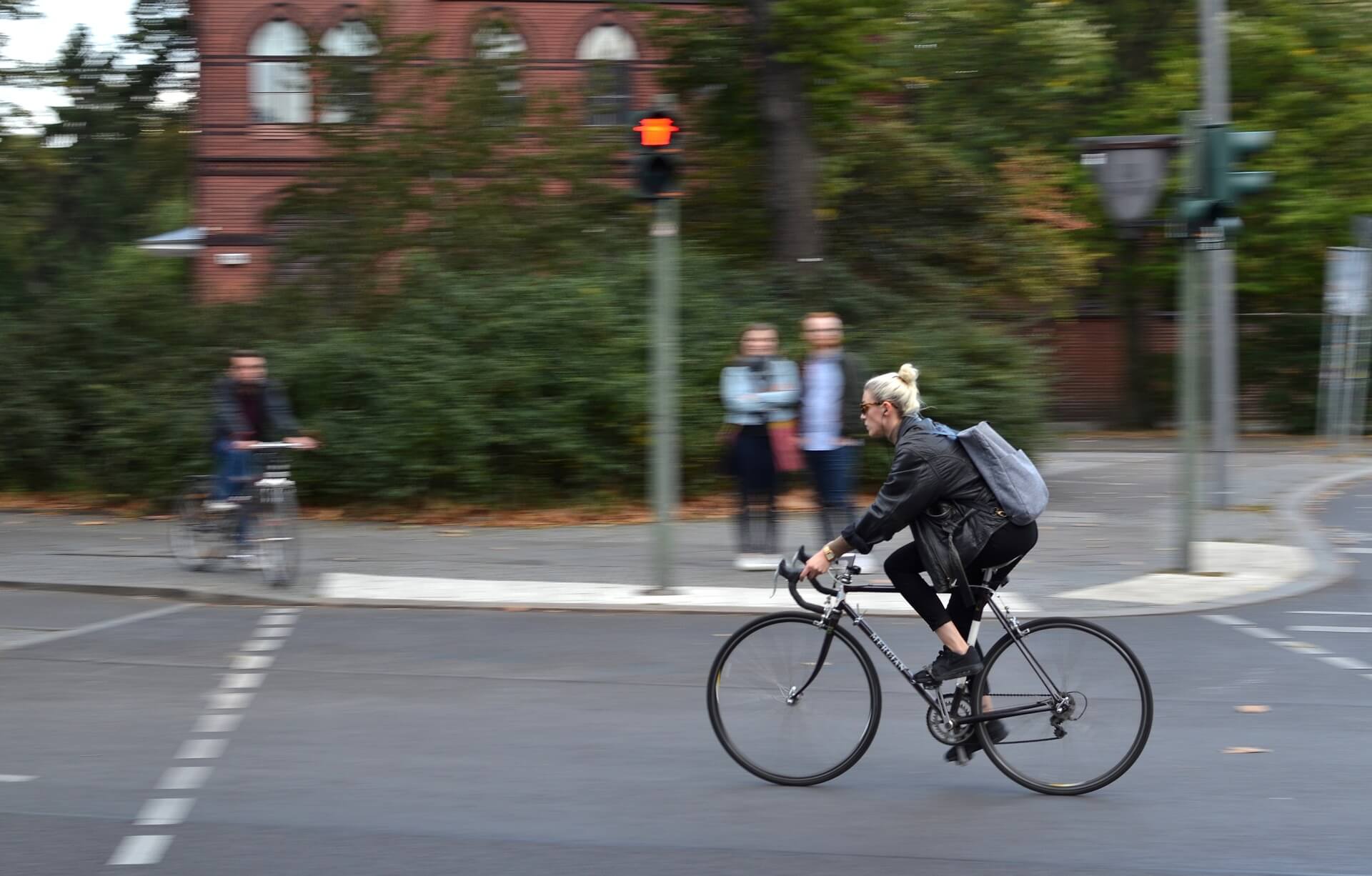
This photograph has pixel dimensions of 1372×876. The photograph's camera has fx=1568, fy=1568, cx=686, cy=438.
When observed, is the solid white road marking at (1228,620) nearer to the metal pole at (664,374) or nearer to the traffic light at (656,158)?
the metal pole at (664,374)

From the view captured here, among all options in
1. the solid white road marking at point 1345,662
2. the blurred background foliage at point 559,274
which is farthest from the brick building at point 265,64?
the solid white road marking at point 1345,662

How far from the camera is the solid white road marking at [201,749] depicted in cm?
629

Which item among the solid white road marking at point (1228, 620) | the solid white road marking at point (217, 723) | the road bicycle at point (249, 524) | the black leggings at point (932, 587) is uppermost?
the black leggings at point (932, 587)

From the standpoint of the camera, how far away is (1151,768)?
6082 millimetres

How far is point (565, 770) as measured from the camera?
6.10m

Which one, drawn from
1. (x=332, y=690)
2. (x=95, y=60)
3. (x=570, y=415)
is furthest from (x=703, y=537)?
(x=95, y=60)

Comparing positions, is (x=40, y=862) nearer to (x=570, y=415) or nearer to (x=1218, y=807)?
(x=1218, y=807)

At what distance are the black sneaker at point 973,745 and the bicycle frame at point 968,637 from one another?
60 millimetres

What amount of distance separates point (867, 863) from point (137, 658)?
506 centimetres

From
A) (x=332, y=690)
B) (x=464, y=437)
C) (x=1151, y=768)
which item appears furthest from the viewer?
(x=464, y=437)

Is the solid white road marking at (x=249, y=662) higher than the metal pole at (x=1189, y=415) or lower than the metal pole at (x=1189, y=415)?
lower

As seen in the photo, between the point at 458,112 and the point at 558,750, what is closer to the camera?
the point at 558,750

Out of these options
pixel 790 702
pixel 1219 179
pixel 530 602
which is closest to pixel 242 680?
pixel 530 602

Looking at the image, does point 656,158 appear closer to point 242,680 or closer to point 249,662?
point 249,662
